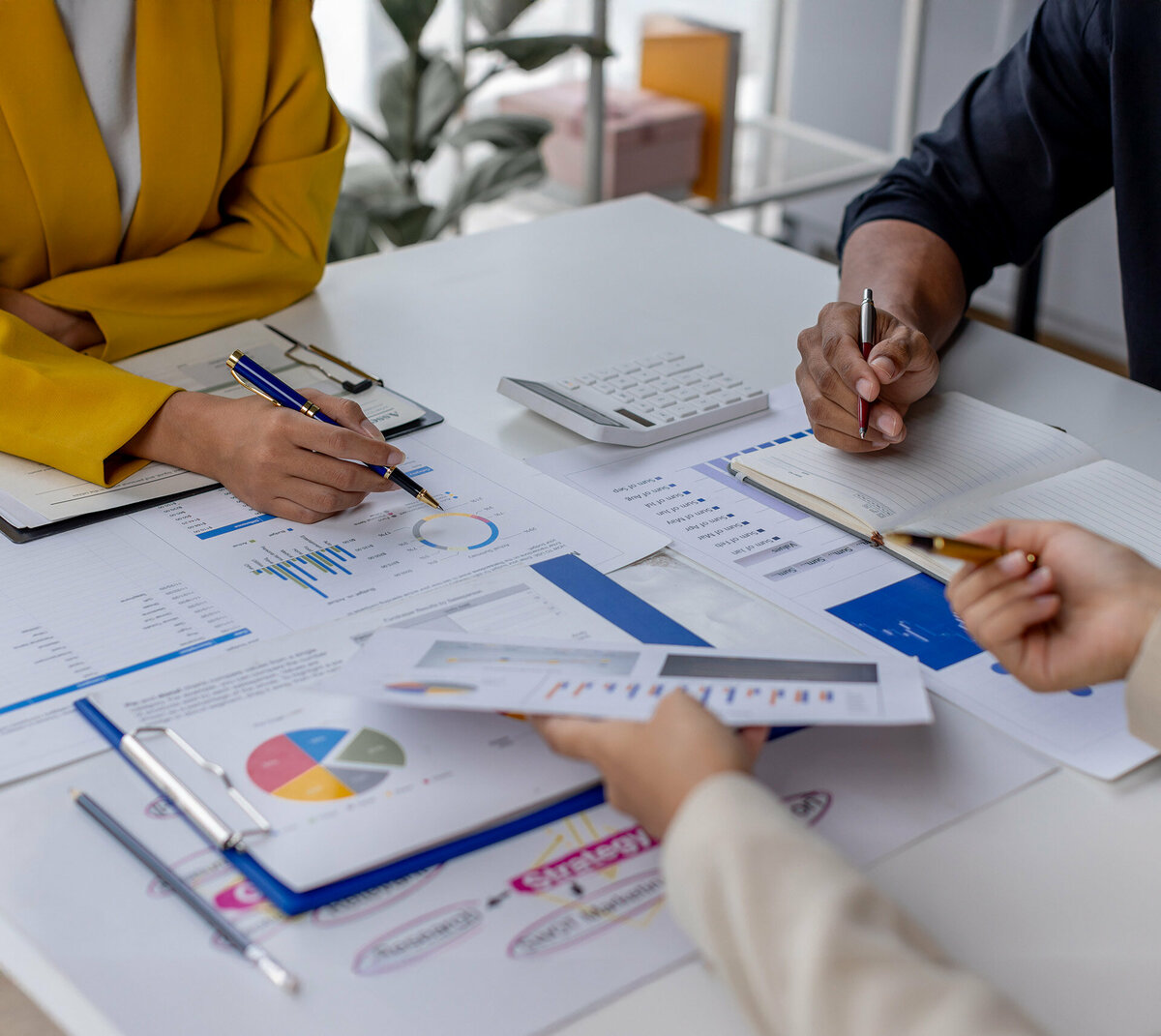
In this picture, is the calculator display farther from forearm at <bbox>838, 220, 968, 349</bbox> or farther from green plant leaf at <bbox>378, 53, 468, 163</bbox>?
green plant leaf at <bbox>378, 53, 468, 163</bbox>

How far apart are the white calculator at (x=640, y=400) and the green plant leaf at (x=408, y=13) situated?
1390 millimetres

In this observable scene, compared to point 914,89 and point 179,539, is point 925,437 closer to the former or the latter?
point 179,539

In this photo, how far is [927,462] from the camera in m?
0.98

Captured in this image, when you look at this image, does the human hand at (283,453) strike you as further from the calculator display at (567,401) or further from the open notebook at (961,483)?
the open notebook at (961,483)

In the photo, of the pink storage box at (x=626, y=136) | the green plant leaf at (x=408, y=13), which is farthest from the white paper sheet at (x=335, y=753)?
the pink storage box at (x=626, y=136)

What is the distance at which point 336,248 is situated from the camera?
2312mm

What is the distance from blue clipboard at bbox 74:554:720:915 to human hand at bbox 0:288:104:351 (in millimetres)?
575

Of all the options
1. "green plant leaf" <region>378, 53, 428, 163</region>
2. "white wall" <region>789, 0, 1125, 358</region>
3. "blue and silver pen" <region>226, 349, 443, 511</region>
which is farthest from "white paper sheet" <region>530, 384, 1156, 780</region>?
"white wall" <region>789, 0, 1125, 358</region>

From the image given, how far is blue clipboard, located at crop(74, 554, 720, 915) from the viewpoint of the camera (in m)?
0.57

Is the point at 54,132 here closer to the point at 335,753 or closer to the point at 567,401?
the point at 567,401

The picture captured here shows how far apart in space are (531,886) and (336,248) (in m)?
1.91

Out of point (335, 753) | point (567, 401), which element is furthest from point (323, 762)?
point (567, 401)

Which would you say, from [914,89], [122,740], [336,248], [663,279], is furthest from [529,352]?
[914,89]

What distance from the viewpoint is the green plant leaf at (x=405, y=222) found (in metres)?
2.36
